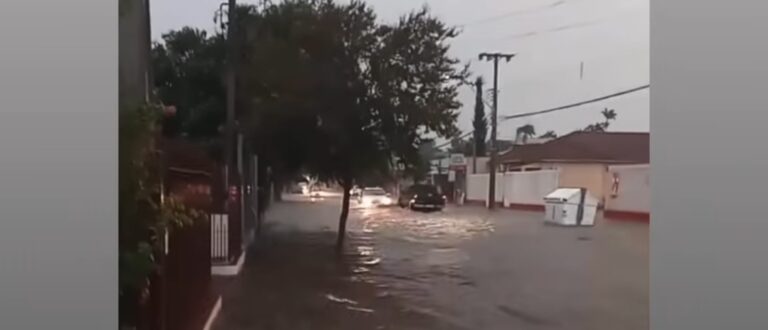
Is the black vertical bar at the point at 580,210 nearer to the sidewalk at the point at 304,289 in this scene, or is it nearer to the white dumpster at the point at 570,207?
the white dumpster at the point at 570,207

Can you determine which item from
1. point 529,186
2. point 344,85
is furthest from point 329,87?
point 529,186

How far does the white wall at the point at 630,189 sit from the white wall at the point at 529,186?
275mm

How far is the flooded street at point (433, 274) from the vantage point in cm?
488

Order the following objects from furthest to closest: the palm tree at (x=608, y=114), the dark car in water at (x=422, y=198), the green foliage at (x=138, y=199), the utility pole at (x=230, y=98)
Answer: the dark car in water at (x=422, y=198), the palm tree at (x=608, y=114), the utility pole at (x=230, y=98), the green foliage at (x=138, y=199)

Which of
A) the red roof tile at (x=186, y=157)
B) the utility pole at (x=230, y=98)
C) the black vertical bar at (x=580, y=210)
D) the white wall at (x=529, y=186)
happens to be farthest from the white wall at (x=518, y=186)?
the red roof tile at (x=186, y=157)

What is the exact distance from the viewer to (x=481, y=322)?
16.2 ft

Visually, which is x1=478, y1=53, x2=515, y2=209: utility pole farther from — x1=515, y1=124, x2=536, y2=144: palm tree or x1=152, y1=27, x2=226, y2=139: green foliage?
x1=152, y1=27, x2=226, y2=139: green foliage

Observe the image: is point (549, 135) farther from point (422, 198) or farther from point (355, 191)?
point (355, 191)

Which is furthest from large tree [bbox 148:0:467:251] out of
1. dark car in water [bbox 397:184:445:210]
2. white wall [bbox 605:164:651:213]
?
white wall [bbox 605:164:651:213]

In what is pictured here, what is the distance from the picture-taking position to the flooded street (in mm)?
4883

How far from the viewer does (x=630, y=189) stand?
189 inches
